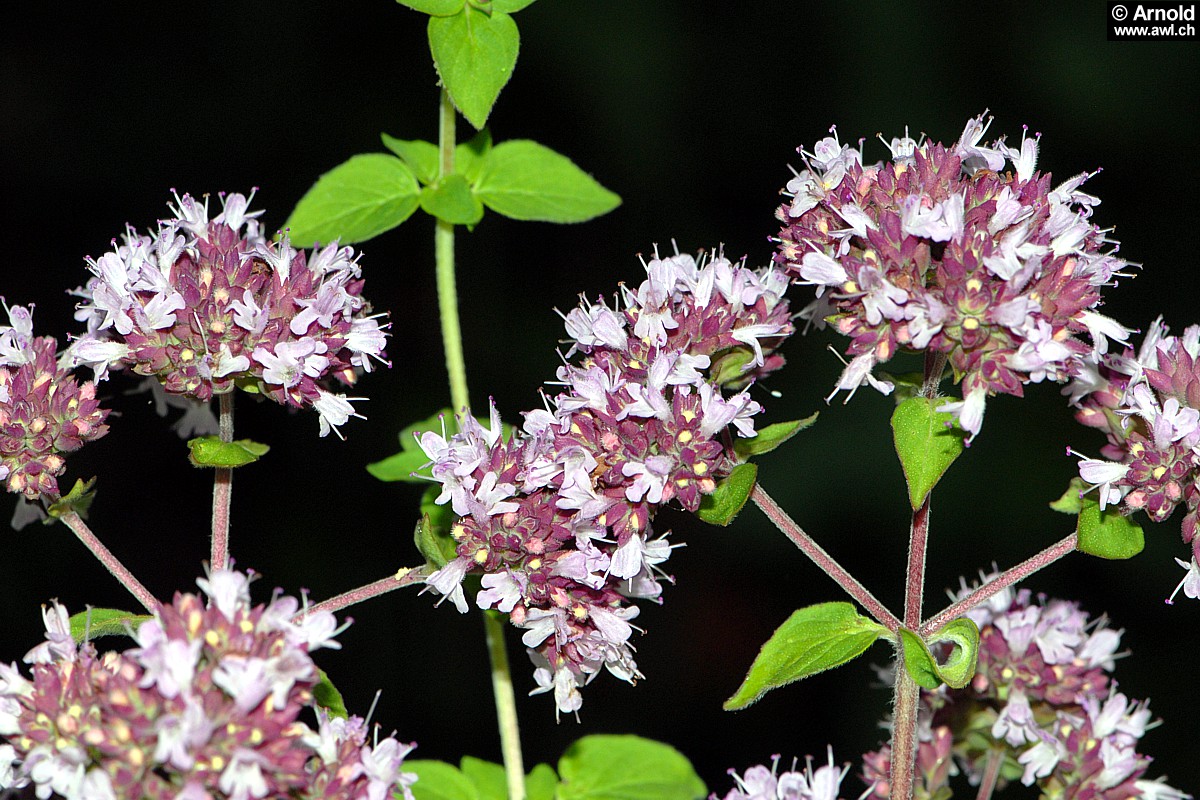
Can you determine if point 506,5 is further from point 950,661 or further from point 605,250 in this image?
point 605,250

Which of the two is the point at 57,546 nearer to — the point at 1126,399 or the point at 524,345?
the point at 524,345

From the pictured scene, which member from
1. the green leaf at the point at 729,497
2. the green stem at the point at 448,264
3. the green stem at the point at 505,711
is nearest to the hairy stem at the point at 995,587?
the green leaf at the point at 729,497

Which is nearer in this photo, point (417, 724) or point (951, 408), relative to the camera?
point (951, 408)

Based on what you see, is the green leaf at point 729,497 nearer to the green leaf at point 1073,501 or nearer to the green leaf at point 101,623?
the green leaf at point 1073,501

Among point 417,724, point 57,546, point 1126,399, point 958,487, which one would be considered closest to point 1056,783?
point 1126,399

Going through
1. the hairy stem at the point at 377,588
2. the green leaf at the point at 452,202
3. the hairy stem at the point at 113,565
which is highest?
the green leaf at the point at 452,202

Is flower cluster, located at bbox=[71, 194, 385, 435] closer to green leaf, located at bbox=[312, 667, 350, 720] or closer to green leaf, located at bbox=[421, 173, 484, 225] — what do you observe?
green leaf, located at bbox=[421, 173, 484, 225]

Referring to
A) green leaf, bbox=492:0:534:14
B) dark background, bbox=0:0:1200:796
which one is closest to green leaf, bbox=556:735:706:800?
green leaf, bbox=492:0:534:14
